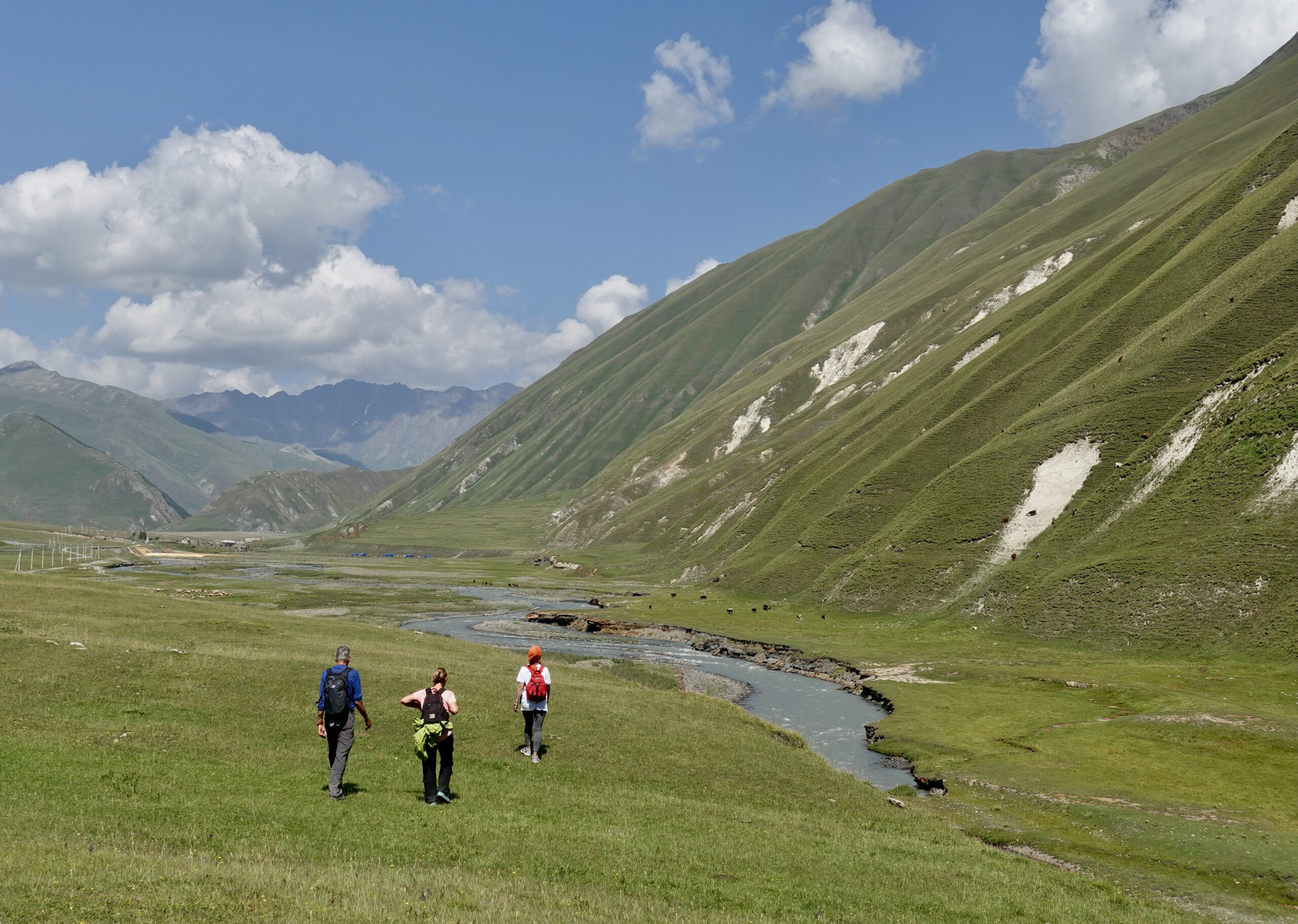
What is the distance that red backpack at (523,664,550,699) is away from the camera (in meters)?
31.6

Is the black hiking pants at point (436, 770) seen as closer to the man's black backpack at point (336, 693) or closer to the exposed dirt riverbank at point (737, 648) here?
the man's black backpack at point (336, 693)

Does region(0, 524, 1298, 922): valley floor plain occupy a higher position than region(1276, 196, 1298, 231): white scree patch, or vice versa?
region(1276, 196, 1298, 231): white scree patch

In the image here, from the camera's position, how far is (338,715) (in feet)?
80.8

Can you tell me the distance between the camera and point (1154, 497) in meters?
92.5

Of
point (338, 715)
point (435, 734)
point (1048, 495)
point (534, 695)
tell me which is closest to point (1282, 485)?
point (1048, 495)

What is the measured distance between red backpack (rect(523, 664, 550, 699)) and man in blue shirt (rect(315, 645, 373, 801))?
26.0 ft

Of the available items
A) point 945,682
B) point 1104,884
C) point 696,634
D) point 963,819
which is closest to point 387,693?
point 963,819

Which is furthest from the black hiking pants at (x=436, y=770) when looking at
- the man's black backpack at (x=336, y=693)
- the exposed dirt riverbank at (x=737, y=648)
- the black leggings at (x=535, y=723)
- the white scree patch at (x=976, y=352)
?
the white scree patch at (x=976, y=352)

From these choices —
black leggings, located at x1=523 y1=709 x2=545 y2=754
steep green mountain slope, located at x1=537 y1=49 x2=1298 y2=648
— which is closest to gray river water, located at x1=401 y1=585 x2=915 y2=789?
black leggings, located at x1=523 y1=709 x2=545 y2=754

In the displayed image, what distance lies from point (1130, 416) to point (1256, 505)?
27.5m

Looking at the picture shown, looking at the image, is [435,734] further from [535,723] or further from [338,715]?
[535,723]

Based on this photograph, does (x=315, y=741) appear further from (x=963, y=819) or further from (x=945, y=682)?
(x=945, y=682)

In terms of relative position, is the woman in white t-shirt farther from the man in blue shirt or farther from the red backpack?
the man in blue shirt

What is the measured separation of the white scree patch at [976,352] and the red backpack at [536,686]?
14745 centimetres
